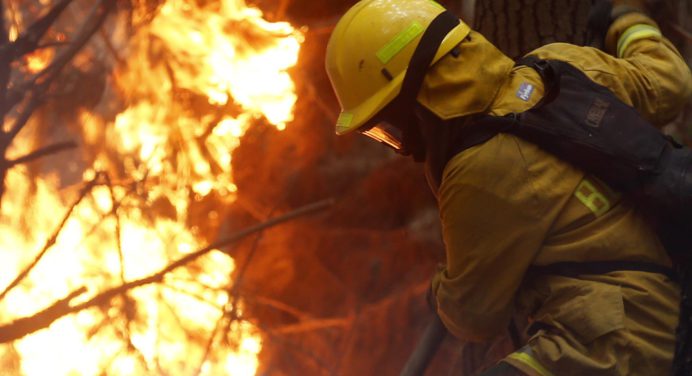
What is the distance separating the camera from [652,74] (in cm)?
286

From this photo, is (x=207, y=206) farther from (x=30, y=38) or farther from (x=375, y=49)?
(x=375, y=49)

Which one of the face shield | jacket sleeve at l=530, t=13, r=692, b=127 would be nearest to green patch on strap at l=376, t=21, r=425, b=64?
the face shield

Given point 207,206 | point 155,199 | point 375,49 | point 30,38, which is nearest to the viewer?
point 375,49

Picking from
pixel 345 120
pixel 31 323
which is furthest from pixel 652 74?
pixel 31 323

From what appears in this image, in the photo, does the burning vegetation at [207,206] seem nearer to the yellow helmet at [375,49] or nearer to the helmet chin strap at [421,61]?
the yellow helmet at [375,49]

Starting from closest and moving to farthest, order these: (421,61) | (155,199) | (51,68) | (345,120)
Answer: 1. (421,61)
2. (345,120)
3. (51,68)
4. (155,199)

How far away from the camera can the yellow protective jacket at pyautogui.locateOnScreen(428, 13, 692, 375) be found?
2594 millimetres

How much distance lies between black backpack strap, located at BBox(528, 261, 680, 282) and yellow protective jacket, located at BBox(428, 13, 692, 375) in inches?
0.8

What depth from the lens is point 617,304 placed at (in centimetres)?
259

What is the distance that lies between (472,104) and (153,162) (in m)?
2.83

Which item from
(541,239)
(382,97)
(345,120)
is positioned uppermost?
(382,97)

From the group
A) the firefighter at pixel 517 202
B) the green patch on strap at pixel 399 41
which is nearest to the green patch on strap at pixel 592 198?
the firefighter at pixel 517 202

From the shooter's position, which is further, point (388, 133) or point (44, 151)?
point (44, 151)

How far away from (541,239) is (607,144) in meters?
0.37
